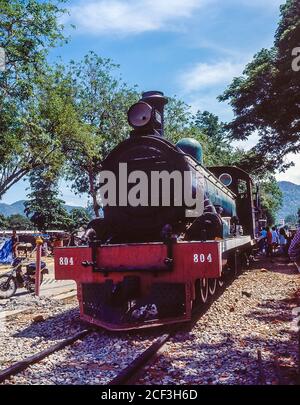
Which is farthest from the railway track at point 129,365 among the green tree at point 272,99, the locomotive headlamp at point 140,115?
the green tree at point 272,99

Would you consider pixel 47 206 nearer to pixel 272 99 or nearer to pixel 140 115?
pixel 272 99

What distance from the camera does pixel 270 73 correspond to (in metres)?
19.3

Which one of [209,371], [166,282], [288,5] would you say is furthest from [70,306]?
[288,5]

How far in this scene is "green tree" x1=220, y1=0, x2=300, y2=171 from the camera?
58.3 ft

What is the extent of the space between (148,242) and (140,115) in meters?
2.25

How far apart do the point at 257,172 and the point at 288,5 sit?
8528mm

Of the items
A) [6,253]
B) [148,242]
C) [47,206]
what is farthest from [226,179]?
[47,206]

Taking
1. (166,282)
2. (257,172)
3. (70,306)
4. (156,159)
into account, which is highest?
(257,172)

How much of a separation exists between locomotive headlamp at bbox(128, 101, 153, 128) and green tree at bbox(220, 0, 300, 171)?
1236 cm

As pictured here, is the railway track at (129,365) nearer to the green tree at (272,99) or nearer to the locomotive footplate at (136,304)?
the locomotive footplate at (136,304)

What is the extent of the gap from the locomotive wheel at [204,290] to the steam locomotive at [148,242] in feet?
0.06

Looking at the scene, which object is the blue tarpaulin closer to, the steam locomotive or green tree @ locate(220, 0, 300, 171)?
the steam locomotive

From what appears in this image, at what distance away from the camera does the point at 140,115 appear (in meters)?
7.16
